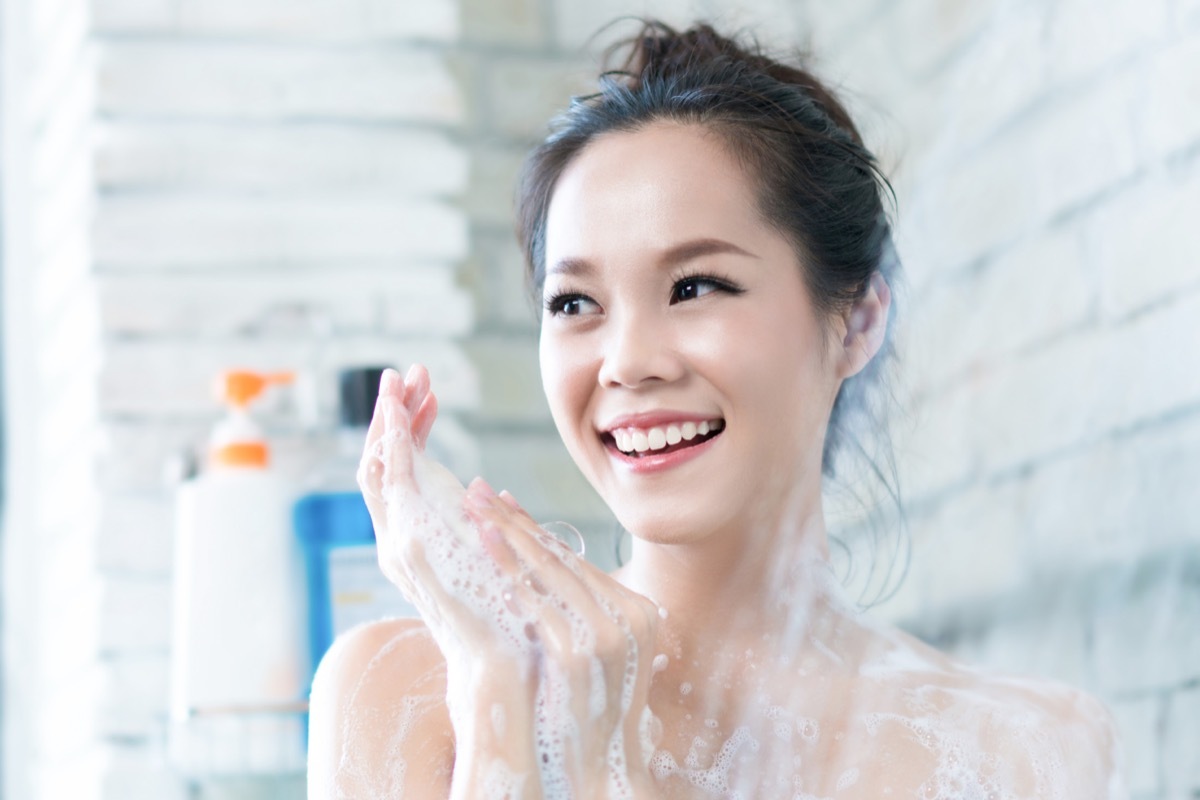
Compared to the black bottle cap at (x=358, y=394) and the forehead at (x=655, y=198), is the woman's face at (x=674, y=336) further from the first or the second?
the black bottle cap at (x=358, y=394)

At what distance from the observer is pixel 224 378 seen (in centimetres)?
137

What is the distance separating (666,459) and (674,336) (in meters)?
0.09

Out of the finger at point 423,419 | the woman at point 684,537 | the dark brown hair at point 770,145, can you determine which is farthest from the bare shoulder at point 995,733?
the finger at point 423,419

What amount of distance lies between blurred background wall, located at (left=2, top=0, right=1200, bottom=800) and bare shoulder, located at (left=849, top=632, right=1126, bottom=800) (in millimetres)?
27

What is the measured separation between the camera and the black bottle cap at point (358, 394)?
1372 millimetres

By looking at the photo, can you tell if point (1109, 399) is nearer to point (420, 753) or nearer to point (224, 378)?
point (420, 753)

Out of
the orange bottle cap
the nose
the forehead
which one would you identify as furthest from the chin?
the orange bottle cap

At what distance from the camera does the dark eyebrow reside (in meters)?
1.02

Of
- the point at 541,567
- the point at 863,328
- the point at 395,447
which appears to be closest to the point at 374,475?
the point at 395,447

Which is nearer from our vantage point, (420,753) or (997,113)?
(420,753)

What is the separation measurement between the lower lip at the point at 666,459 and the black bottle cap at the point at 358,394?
422 millimetres

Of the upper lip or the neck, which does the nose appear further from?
the neck

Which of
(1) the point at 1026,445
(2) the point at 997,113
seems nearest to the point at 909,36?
(2) the point at 997,113

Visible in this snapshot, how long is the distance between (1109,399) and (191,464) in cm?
88
